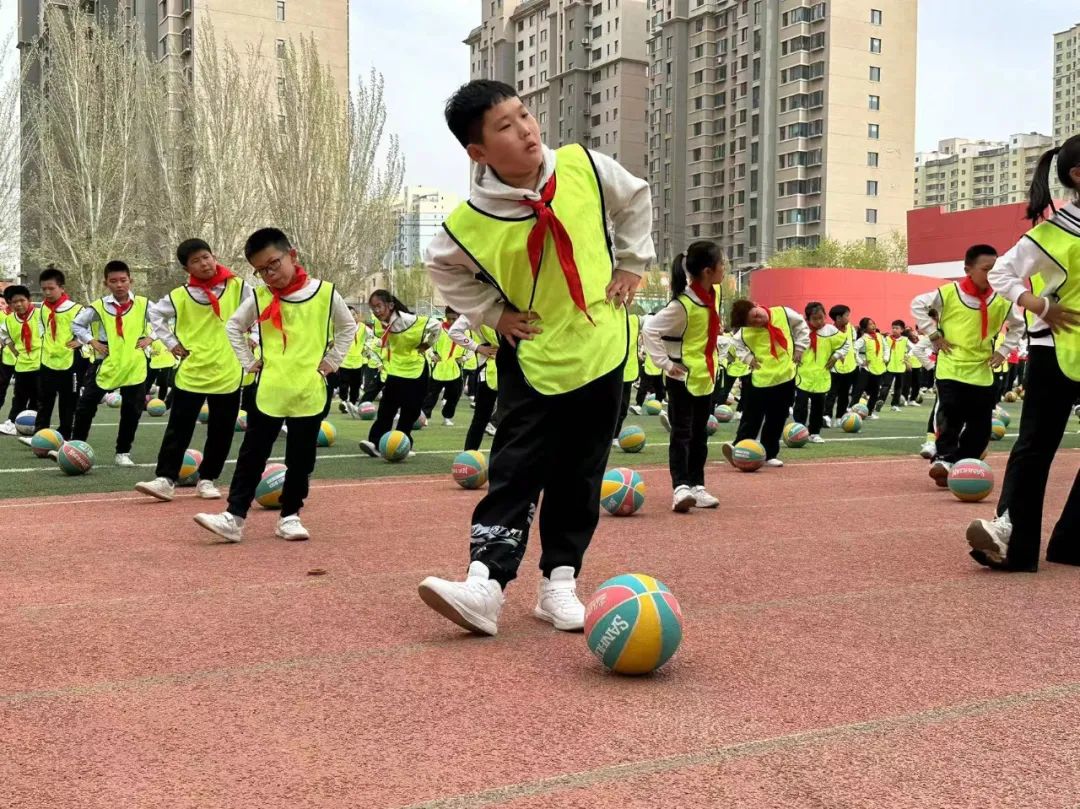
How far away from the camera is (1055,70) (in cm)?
13600

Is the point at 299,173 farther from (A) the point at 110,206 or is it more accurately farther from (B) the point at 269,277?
(B) the point at 269,277

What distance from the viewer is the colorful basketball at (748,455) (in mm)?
11734

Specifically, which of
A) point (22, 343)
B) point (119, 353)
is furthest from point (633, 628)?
point (22, 343)

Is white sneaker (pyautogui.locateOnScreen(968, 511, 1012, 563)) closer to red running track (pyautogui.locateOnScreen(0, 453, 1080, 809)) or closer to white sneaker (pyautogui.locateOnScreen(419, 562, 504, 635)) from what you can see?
red running track (pyautogui.locateOnScreen(0, 453, 1080, 809))

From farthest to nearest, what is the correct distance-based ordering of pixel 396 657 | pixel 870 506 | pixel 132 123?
1. pixel 132 123
2. pixel 870 506
3. pixel 396 657

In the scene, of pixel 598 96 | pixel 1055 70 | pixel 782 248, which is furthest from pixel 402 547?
pixel 1055 70

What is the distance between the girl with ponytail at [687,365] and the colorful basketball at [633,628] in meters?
4.66

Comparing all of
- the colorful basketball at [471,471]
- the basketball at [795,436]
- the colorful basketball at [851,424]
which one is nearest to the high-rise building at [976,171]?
the colorful basketball at [851,424]

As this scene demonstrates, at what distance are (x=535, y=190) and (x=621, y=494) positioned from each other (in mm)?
4247

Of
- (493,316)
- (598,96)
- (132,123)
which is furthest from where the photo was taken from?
(598,96)

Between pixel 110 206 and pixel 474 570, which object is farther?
pixel 110 206

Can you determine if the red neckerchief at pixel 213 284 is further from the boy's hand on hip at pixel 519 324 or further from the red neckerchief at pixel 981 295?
the red neckerchief at pixel 981 295

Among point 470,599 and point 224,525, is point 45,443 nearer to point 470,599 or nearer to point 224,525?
point 224,525

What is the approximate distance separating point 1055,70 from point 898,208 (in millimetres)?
64160
